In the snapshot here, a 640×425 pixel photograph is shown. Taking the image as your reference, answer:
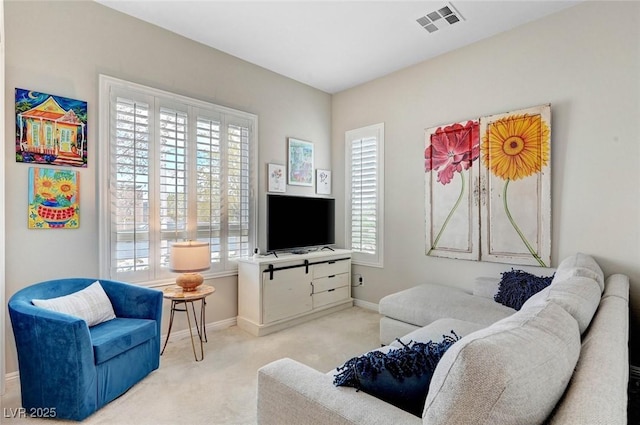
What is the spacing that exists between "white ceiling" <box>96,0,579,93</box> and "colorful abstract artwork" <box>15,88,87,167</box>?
972mm

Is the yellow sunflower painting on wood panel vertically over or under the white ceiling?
under

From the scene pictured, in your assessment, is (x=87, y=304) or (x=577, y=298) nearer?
(x=577, y=298)

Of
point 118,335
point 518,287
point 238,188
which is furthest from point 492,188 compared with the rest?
point 118,335

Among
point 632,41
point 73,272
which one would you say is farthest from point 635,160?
point 73,272

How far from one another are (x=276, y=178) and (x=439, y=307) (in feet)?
7.62

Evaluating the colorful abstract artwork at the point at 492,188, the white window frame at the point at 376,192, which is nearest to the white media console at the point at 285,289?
the white window frame at the point at 376,192

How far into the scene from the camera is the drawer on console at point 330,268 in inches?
152

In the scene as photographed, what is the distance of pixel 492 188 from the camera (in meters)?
3.17

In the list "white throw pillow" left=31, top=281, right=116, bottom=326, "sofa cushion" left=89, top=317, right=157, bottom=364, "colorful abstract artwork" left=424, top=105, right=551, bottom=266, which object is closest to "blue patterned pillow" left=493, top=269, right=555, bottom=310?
"colorful abstract artwork" left=424, top=105, right=551, bottom=266

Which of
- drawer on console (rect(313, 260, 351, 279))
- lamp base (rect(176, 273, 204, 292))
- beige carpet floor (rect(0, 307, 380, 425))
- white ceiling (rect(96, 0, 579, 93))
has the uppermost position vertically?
white ceiling (rect(96, 0, 579, 93))

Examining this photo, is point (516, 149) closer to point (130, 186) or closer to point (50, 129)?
point (130, 186)

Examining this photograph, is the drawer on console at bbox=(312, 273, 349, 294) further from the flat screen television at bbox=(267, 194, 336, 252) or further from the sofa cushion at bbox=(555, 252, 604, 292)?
the sofa cushion at bbox=(555, 252, 604, 292)

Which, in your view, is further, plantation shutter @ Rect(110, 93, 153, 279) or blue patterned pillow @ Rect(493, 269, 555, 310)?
plantation shutter @ Rect(110, 93, 153, 279)

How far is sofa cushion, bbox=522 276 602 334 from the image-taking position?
1194 mm
